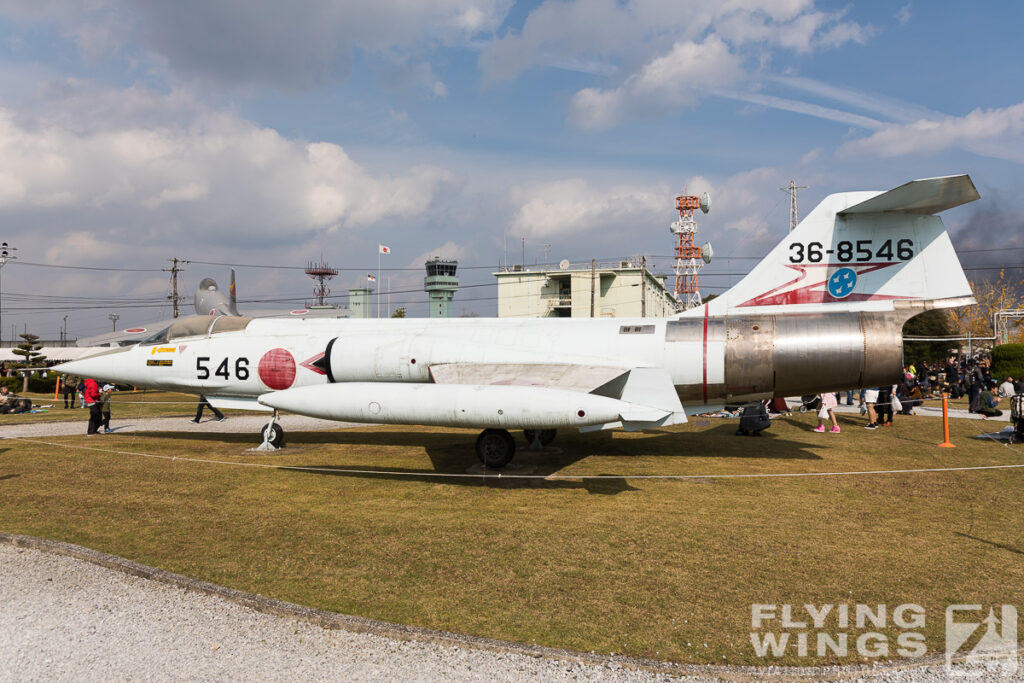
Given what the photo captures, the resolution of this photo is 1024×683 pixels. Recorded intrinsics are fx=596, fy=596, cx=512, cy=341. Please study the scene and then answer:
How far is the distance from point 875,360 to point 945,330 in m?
41.6

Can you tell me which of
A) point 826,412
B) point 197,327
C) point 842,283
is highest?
point 842,283

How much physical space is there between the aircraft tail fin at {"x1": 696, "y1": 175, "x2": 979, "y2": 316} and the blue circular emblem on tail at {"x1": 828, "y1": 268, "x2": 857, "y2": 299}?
0.01m

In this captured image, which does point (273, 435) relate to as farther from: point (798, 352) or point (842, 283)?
point (842, 283)

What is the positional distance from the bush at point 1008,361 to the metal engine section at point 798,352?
40.4 ft

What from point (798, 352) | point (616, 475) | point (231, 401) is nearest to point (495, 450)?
point (616, 475)

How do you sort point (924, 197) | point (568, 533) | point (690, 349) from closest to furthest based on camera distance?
point (568, 533)
point (924, 197)
point (690, 349)

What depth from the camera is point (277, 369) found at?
479 inches

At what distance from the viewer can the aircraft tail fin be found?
385 inches

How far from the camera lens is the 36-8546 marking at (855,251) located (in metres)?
9.96

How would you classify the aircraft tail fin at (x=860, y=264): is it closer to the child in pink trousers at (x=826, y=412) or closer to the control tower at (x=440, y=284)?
the child in pink trousers at (x=826, y=412)

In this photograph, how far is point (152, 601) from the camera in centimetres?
517

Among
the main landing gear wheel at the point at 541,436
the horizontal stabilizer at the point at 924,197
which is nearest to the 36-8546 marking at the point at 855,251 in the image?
the horizontal stabilizer at the point at 924,197

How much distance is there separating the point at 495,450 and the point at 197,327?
7.43 metres

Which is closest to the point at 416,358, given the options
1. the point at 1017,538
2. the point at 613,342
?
the point at 613,342
